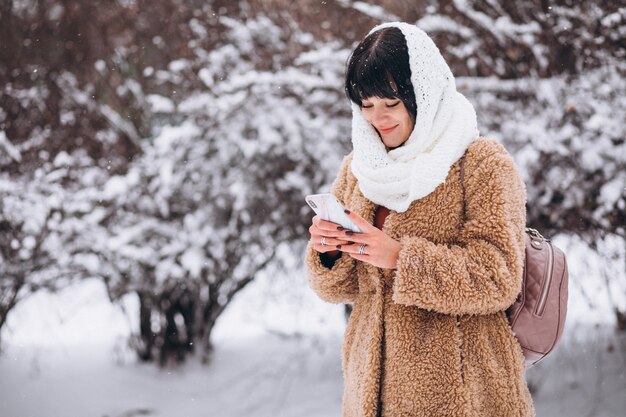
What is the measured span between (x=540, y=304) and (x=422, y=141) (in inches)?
19.6

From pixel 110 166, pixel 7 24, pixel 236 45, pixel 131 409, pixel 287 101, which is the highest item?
pixel 7 24

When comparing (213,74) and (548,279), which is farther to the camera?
(213,74)

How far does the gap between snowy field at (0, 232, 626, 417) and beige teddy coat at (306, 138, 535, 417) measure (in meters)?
2.31

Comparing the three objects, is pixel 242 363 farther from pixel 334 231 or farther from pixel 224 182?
pixel 334 231

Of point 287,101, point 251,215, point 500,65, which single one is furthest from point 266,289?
point 500,65

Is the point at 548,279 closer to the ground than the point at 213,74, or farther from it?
farther from it

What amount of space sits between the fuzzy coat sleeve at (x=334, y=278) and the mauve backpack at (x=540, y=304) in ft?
1.28

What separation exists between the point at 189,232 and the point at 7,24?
1976mm

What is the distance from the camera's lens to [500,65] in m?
3.57

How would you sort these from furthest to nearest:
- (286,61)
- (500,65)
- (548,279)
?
(286,61), (500,65), (548,279)

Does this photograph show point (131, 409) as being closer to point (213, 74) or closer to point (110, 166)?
point (110, 166)

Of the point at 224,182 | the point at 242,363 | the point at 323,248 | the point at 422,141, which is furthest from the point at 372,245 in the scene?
the point at 242,363

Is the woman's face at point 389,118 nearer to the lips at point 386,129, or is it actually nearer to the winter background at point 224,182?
the lips at point 386,129

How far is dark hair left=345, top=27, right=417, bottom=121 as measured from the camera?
139 cm
